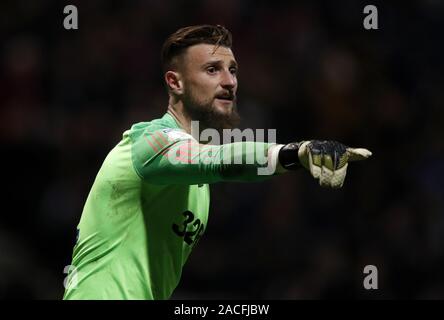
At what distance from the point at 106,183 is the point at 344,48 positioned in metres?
4.87

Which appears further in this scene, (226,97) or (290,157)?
(226,97)

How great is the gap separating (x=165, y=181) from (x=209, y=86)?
0.92 meters

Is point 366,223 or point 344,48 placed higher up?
point 344,48

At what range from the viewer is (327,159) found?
3404 mm

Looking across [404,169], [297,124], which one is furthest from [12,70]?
[404,169]

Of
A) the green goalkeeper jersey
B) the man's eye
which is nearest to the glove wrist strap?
the green goalkeeper jersey

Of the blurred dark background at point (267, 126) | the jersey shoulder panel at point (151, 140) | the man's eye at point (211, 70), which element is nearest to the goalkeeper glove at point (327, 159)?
the jersey shoulder panel at point (151, 140)

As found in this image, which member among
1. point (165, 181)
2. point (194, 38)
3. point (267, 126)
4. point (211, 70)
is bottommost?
point (267, 126)

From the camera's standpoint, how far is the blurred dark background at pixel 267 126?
7.72 m

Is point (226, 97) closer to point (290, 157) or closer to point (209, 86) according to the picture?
point (209, 86)

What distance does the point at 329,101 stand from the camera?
868cm

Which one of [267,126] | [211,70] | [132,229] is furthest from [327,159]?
[267,126]

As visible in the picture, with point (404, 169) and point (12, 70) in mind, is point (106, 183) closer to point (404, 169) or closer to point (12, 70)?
point (12, 70)

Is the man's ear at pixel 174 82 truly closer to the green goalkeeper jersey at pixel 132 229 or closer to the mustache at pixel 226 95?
the mustache at pixel 226 95
